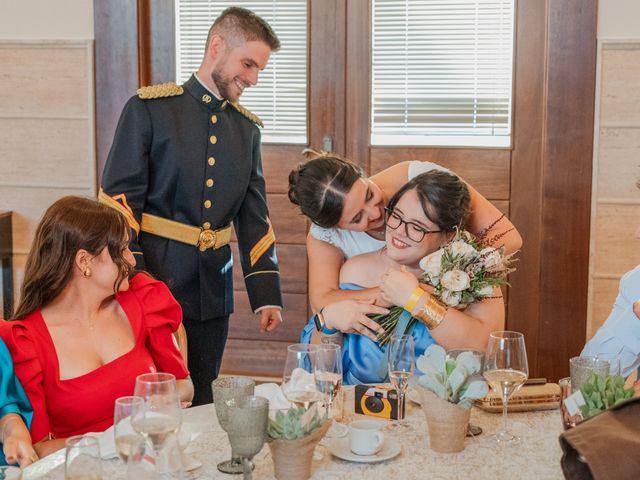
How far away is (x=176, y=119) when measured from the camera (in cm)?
291

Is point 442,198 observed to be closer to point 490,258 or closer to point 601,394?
point 490,258

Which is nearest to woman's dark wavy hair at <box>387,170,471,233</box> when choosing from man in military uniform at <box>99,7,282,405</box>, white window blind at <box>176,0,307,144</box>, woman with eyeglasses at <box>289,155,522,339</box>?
woman with eyeglasses at <box>289,155,522,339</box>

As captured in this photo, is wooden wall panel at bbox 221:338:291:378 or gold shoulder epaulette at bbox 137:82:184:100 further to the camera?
wooden wall panel at bbox 221:338:291:378

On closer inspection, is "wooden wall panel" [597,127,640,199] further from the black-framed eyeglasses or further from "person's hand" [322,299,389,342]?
"person's hand" [322,299,389,342]

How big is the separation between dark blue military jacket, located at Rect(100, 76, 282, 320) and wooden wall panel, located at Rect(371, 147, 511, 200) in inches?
41.5

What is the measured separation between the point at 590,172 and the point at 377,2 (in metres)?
1.16

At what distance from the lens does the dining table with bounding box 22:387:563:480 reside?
1.60m

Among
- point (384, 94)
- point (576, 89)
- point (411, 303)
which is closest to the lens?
point (411, 303)

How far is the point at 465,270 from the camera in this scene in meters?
2.11

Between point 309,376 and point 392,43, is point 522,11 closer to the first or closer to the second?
point 392,43

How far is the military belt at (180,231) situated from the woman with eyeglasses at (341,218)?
416 mm

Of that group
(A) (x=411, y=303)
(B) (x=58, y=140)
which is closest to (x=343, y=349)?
(A) (x=411, y=303)

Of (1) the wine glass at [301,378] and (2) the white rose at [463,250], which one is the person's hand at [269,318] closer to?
(2) the white rose at [463,250]

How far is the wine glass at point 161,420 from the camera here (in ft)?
4.64
